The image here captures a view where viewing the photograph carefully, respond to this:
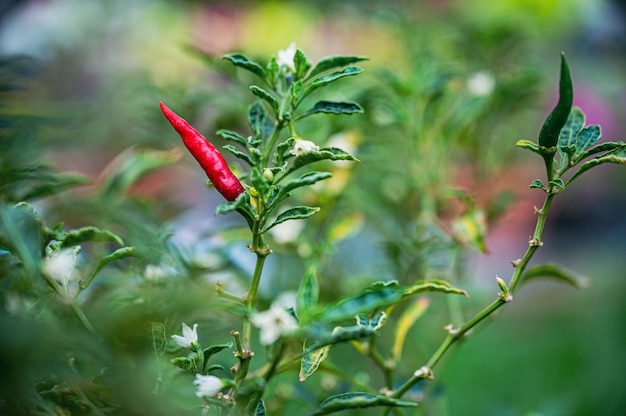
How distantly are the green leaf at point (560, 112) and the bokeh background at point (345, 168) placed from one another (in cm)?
22

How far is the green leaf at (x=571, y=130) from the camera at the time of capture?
399 millimetres

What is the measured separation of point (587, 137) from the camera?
15.3 inches

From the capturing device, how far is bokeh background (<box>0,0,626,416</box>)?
1.46 feet

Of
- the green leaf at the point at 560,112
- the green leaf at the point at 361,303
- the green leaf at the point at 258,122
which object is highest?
the green leaf at the point at 560,112

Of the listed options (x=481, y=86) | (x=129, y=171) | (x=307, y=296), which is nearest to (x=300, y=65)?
(x=307, y=296)

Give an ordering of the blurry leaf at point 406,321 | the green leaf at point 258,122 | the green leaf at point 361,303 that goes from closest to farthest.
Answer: the green leaf at point 361,303
the green leaf at point 258,122
the blurry leaf at point 406,321

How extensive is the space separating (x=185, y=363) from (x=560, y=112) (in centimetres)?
25

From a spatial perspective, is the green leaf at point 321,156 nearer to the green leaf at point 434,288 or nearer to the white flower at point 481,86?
the green leaf at point 434,288

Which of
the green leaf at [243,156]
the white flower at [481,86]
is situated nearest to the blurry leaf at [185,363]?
the green leaf at [243,156]

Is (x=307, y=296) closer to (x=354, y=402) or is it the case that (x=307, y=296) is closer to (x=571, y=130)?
(x=354, y=402)

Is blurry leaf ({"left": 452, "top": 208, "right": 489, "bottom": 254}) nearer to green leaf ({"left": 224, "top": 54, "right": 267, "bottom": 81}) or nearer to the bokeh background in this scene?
the bokeh background

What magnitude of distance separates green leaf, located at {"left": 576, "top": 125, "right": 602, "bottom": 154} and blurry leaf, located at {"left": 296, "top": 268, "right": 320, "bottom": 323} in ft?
0.59

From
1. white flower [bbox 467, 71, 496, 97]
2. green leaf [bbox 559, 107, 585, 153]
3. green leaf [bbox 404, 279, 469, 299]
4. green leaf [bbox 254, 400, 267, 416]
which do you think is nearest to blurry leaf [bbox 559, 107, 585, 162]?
green leaf [bbox 559, 107, 585, 153]

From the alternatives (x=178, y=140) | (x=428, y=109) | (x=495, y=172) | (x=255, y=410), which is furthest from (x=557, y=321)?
(x=255, y=410)
